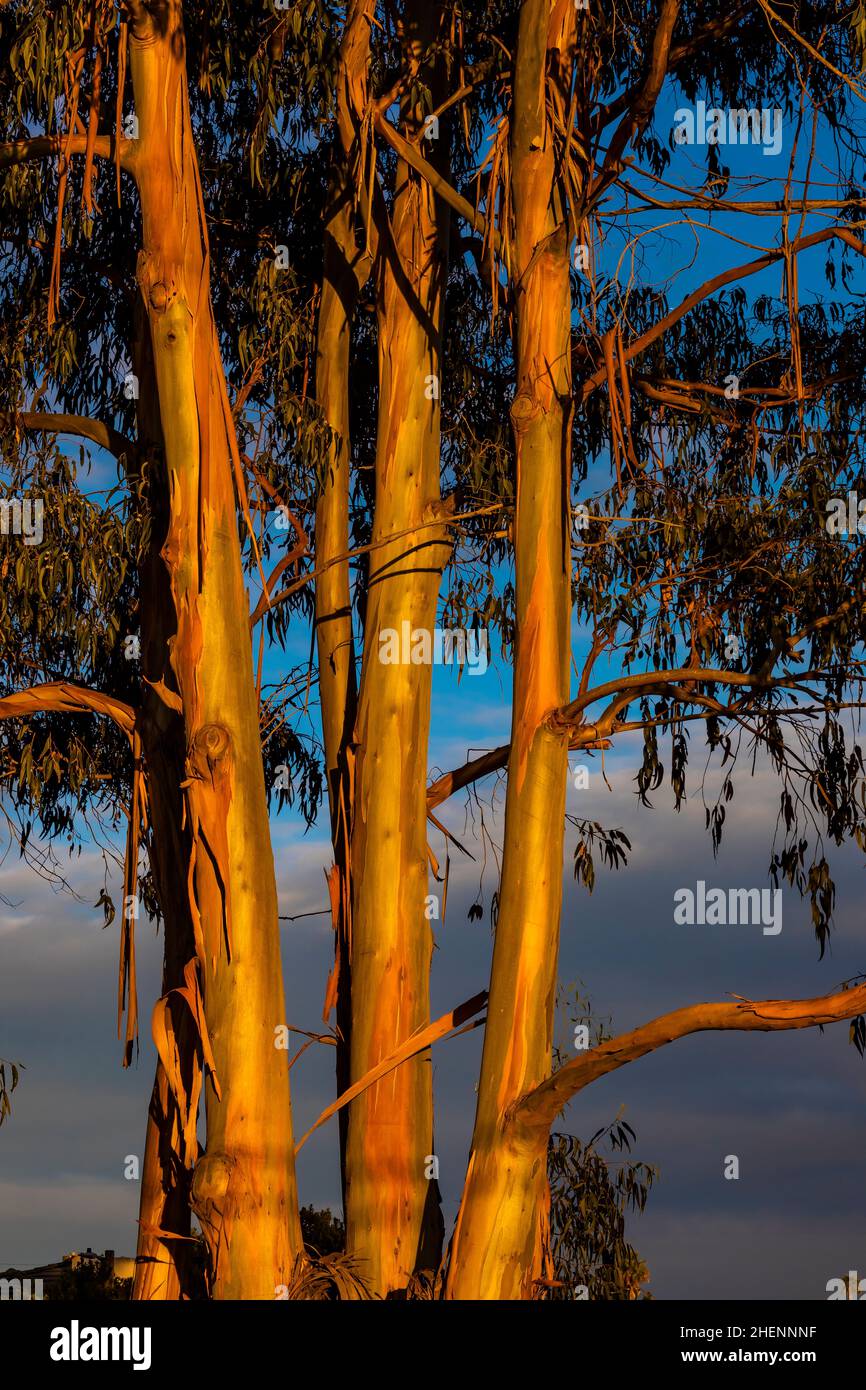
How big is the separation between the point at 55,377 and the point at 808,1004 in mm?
4331

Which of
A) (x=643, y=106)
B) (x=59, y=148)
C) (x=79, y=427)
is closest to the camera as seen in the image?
(x=643, y=106)

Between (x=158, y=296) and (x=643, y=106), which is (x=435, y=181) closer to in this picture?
(x=643, y=106)

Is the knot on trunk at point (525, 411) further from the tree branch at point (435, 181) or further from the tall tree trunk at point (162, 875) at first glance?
the tall tree trunk at point (162, 875)

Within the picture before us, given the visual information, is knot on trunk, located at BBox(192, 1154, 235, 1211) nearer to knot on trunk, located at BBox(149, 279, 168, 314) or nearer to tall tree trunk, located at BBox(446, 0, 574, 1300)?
tall tree trunk, located at BBox(446, 0, 574, 1300)

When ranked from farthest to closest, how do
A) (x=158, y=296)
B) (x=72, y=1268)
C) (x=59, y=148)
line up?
(x=72, y=1268)
(x=59, y=148)
(x=158, y=296)

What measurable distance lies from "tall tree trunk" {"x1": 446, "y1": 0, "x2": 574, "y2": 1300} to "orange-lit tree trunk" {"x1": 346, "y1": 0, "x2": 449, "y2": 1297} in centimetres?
56

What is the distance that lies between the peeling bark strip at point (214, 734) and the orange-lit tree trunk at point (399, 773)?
37 cm

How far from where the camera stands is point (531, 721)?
520 centimetres

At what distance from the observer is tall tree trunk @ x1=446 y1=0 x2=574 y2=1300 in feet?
16.2

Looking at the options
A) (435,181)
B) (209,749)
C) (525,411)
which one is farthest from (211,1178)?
(435,181)

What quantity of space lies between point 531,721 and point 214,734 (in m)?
0.99
